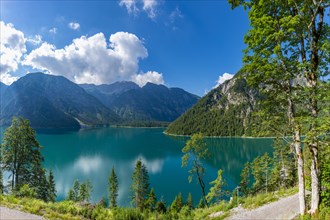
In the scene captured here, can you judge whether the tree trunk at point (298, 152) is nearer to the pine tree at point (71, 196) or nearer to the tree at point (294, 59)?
the tree at point (294, 59)

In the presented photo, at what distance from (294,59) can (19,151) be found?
1082 inches

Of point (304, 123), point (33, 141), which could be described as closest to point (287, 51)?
point (304, 123)

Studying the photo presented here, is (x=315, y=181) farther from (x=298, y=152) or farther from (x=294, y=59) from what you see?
(x=294, y=59)

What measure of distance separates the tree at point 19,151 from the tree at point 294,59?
989 inches

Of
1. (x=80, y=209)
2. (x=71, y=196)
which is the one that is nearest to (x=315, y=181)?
(x=80, y=209)

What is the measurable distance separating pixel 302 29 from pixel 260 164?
4493 cm

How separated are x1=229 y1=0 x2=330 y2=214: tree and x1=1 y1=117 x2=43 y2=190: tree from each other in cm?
2511

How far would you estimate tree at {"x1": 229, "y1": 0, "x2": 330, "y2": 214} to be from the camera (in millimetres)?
8477

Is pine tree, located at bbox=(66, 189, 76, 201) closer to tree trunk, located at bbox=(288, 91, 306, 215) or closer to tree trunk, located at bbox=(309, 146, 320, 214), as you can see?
tree trunk, located at bbox=(288, 91, 306, 215)

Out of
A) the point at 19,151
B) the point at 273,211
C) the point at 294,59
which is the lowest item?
the point at 273,211

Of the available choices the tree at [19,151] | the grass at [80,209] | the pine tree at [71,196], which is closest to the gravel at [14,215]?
the grass at [80,209]

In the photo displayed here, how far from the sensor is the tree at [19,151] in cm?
2456

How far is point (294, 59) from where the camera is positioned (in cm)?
935

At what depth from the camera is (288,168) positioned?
133 feet
